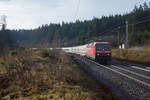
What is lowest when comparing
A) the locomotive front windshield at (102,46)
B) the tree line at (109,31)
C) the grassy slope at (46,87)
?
the grassy slope at (46,87)

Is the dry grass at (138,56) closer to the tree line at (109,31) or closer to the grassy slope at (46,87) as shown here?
the grassy slope at (46,87)

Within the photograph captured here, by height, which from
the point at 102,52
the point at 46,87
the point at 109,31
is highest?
the point at 109,31

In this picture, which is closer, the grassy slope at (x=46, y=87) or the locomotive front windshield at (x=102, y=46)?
the grassy slope at (x=46, y=87)

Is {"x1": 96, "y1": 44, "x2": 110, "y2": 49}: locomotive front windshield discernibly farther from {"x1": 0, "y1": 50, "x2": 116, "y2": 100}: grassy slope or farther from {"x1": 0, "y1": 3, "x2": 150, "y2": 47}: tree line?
{"x1": 0, "y1": 3, "x2": 150, "y2": 47}: tree line

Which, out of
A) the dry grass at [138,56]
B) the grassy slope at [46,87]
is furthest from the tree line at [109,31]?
Result: the grassy slope at [46,87]

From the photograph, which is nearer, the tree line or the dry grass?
the dry grass

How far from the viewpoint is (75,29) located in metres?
103

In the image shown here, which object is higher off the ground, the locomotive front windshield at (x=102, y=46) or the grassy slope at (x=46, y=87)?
the locomotive front windshield at (x=102, y=46)

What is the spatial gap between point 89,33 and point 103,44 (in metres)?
63.3

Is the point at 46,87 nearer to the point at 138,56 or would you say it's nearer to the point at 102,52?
the point at 102,52

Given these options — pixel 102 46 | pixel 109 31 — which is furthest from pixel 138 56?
pixel 109 31

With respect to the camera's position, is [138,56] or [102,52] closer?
[102,52]

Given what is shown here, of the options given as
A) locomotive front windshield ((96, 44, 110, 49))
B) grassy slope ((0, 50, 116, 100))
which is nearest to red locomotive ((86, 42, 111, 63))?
locomotive front windshield ((96, 44, 110, 49))

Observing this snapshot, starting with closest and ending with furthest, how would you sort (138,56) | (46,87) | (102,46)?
(46,87) < (102,46) < (138,56)
